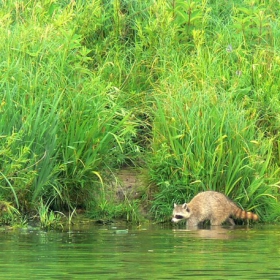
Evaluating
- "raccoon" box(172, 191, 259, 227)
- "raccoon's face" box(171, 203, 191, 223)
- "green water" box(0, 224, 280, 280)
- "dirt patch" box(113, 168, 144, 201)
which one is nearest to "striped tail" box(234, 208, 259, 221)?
"raccoon" box(172, 191, 259, 227)

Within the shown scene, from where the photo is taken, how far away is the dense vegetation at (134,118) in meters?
10.8

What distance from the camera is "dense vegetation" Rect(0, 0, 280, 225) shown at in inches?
426

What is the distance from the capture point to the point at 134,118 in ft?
40.0

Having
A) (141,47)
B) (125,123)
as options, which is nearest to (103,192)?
(125,123)

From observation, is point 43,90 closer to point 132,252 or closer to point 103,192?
point 103,192

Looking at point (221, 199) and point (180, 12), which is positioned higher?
point (180, 12)

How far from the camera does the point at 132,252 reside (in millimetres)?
8852

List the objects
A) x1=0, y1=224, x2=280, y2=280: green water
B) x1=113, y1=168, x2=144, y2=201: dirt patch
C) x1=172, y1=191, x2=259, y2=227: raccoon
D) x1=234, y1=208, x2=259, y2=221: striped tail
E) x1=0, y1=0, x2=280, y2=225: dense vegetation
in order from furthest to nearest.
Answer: x1=113, y1=168, x2=144, y2=201: dirt patch, x1=234, y1=208, x2=259, y2=221: striped tail, x1=172, y1=191, x2=259, y2=227: raccoon, x1=0, y1=0, x2=280, y2=225: dense vegetation, x1=0, y1=224, x2=280, y2=280: green water

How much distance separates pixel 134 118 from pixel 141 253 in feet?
11.9

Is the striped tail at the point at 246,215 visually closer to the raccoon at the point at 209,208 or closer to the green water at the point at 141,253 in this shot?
the raccoon at the point at 209,208

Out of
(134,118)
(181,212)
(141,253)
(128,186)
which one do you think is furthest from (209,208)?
(141,253)

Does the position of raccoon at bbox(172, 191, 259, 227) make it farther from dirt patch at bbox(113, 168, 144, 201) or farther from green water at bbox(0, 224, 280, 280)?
dirt patch at bbox(113, 168, 144, 201)

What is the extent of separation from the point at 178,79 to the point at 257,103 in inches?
37.9

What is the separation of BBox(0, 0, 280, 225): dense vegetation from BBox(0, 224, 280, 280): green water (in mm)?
537
